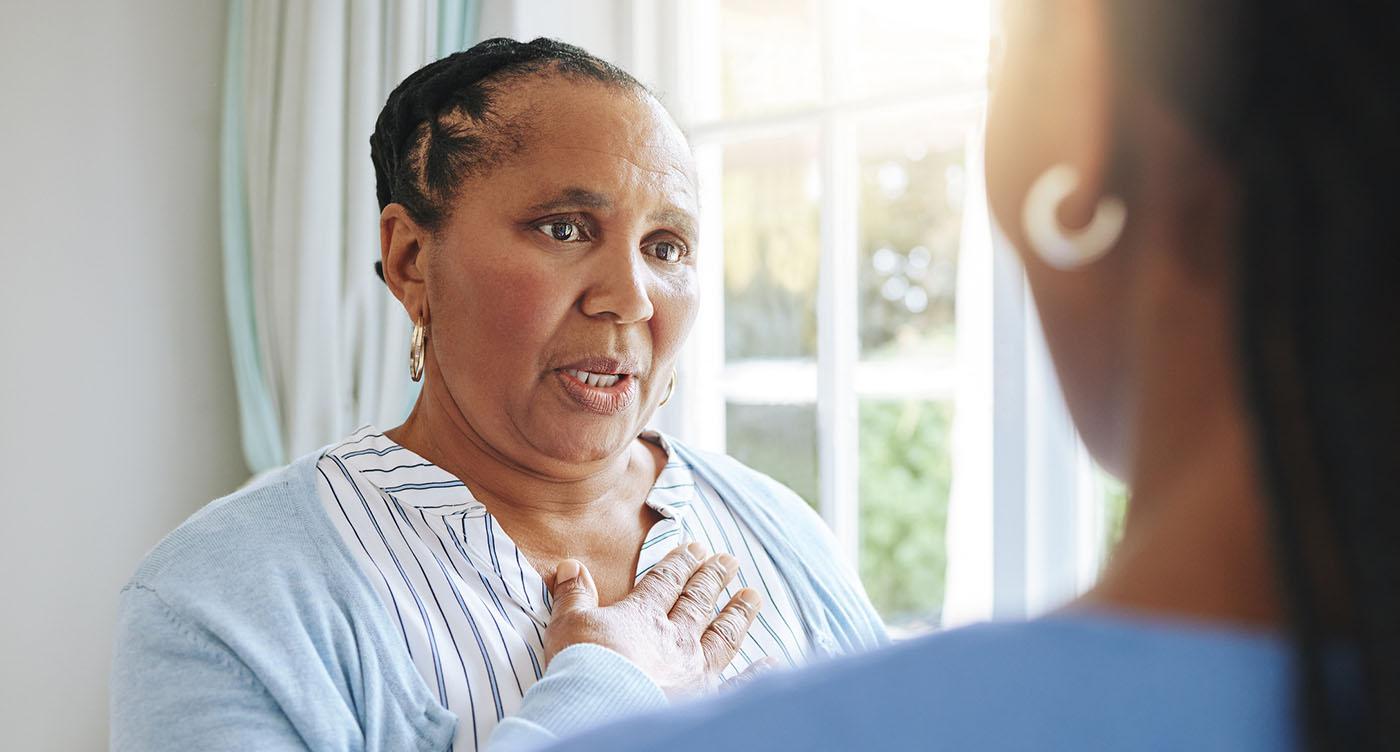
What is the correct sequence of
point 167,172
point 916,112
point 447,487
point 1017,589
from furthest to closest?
point 167,172, point 916,112, point 1017,589, point 447,487

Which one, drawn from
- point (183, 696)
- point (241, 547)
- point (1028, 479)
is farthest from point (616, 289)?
point (1028, 479)

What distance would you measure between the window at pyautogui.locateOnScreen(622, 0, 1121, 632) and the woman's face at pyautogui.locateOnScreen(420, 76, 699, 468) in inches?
31.4

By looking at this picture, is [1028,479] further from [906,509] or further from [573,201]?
[906,509]

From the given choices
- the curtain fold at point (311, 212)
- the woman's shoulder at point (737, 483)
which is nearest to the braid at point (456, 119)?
the woman's shoulder at point (737, 483)

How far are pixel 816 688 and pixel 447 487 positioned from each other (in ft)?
2.96

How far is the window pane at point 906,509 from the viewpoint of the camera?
247cm

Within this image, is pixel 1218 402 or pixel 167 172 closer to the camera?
pixel 1218 402

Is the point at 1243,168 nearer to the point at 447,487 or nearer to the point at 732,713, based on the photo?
the point at 732,713

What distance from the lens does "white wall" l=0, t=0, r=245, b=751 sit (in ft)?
7.49

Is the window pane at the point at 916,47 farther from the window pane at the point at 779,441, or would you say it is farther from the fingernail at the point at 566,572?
the fingernail at the point at 566,572

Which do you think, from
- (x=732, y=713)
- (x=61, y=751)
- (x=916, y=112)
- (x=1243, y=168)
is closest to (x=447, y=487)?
(x=732, y=713)

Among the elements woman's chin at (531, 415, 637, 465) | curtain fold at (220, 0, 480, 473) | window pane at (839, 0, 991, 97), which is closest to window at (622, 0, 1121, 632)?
window pane at (839, 0, 991, 97)

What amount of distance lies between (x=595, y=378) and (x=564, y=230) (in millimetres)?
182

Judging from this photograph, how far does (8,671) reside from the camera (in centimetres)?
230
